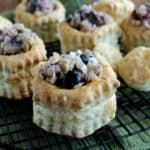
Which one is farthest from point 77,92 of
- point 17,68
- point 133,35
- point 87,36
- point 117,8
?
point 117,8

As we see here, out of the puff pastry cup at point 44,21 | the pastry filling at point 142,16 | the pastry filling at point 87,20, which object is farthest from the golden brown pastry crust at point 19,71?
the pastry filling at point 142,16

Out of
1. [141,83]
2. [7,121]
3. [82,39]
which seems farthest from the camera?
[82,39]

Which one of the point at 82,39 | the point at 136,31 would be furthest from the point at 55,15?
the point at 136,31

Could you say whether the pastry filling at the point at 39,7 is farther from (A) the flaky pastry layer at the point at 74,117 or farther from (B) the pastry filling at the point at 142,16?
(A) the flaky pastry layer at the point at 74,117

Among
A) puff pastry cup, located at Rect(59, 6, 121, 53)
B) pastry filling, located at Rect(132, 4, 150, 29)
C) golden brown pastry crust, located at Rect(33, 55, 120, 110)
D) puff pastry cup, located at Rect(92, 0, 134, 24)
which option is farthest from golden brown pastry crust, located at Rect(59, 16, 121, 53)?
golden brown pastry crust, located at Rect(33, 55, 120, 110)

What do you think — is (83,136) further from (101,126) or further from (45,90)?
(45,90)
